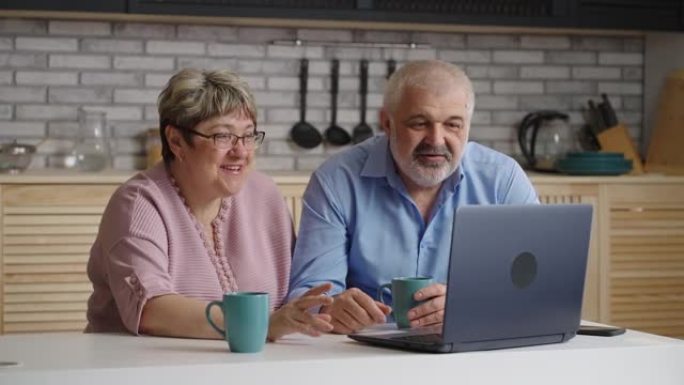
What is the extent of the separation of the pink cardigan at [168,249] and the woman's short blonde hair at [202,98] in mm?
140

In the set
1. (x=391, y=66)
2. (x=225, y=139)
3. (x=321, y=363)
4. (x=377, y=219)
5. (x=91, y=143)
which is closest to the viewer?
(x=321, y=363)

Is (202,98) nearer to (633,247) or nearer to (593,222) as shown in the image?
(593,222)

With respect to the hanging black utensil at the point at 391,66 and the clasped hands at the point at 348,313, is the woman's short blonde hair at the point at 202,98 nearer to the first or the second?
the clasped hands at the point at 348,313

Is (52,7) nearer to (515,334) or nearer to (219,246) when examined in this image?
(219,246)

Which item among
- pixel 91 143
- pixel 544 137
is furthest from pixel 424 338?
pixel 544 137

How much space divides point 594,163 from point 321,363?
3295mm

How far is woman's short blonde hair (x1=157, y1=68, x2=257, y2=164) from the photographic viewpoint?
2.99 meters

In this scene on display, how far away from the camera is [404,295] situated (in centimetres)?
260

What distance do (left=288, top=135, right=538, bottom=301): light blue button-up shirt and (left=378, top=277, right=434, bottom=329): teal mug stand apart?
1.50 feet

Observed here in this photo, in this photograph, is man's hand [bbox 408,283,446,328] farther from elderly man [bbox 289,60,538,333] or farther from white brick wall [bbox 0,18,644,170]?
white brick wall [bbox 0,18,644,170]

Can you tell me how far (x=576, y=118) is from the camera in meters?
5.89

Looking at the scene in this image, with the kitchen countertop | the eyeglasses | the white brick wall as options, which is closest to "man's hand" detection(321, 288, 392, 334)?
the eyeglasses

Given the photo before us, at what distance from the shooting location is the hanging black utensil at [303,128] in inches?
217

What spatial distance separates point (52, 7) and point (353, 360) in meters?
3.13
